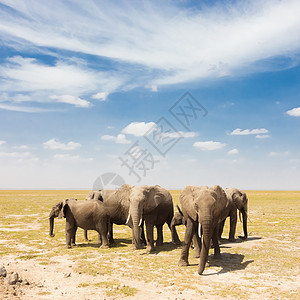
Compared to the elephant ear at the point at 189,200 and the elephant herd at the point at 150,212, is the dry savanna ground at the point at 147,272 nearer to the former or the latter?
the elephant herd at the point at 150,212

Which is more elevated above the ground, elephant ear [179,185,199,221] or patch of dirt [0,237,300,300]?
elephant ear [179,185,199,221]

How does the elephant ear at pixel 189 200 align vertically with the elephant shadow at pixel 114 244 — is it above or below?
above

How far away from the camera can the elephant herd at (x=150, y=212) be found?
11.5 metres

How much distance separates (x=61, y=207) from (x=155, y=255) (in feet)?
19.3

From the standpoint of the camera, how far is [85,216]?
15828mm

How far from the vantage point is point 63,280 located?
10.3 metres

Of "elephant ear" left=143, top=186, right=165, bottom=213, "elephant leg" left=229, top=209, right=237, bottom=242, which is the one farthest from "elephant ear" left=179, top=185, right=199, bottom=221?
"elephant leg" left=229, top=209, right=237, bottom=242

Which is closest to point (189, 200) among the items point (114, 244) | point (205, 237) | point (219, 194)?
point (219, 194)

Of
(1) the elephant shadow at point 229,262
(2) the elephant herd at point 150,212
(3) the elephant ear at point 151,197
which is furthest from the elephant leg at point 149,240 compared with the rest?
(1) the elephant shadow at point 229,262

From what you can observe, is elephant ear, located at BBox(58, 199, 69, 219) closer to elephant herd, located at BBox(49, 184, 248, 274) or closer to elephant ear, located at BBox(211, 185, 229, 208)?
elephant herd, located at BBox(49, 184, 248, 274)

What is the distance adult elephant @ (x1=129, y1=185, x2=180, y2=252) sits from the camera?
14.5 m

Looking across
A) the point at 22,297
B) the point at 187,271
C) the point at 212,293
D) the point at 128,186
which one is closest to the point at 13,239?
the point at 128,186

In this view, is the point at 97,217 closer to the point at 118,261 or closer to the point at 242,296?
the point at 118,261

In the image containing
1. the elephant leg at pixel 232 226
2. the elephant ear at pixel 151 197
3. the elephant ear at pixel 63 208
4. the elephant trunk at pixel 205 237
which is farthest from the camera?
the elephant leg at pixel 232 226
